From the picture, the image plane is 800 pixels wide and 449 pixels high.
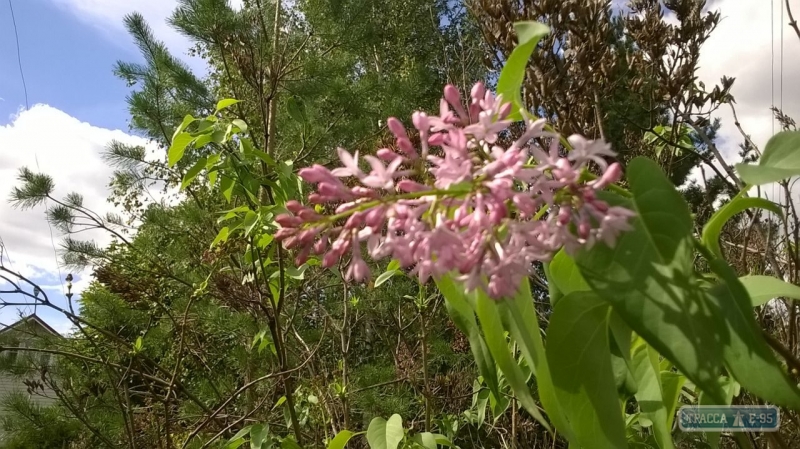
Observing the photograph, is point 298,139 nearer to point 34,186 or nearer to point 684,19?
point 34,186

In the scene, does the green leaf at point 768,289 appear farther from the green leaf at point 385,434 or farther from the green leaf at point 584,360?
the green leaf at point 385,434

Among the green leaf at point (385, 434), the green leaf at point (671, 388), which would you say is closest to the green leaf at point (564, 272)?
the green leaf at point (671, 388)

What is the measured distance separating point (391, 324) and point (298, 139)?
182 cm

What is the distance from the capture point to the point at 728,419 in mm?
545

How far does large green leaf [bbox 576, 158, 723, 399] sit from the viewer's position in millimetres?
363

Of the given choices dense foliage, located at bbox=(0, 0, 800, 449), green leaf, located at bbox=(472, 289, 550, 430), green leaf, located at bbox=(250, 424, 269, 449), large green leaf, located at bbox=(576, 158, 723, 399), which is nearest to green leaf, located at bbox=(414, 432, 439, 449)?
dense foliage, located at bbox=(0, 0, 800, 449)

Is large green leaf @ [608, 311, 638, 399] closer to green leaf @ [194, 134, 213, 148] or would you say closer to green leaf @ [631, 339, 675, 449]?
green leaf @ [631, 339, 675, 449]

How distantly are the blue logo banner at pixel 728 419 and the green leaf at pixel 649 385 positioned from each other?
1.5 inches

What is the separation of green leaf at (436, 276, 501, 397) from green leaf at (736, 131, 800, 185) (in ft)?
0.80

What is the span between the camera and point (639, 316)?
372 mm

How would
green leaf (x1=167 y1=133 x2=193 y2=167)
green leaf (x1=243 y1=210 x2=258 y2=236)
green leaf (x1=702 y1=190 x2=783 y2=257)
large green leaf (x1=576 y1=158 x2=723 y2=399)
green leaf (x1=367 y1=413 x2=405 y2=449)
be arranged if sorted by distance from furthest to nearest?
green leaf (x1=243 y1=210 x2=258 y2=236) → green leaf (x1=167 y1=133 x2=193 y2=167) → green leaf (x1=367 y1=413 x2=405 y2=449) → green leaf (x1=702 y1=190 x2=783 y2=257) → large green leaf (x1=576 y1=158 x2=723 y2=399)

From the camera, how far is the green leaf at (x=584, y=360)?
1.39 feet

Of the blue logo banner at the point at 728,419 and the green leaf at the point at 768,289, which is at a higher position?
the green leaf at the point at 768,289

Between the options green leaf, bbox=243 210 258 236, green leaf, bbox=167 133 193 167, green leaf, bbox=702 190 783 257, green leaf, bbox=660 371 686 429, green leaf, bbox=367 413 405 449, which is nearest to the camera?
green leaf, bbox=702 190 783 257
